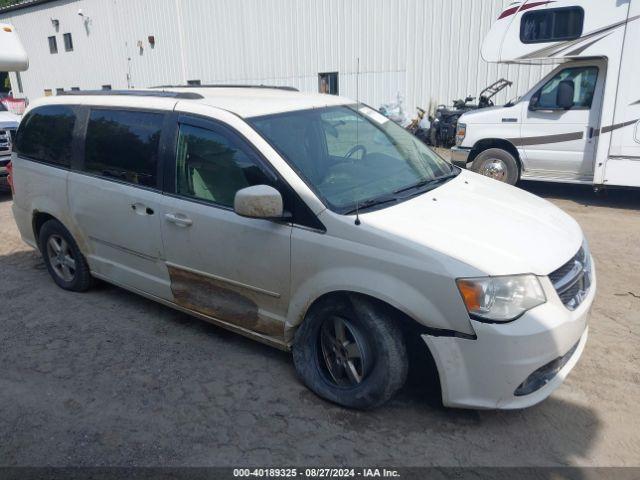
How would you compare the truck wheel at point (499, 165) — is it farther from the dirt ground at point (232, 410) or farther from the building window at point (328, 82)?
the building window at point (328, 82)

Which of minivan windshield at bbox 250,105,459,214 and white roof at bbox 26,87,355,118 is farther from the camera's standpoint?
white roof at bbox 26,87,355,118

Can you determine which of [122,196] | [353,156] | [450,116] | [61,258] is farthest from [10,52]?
[450,116]

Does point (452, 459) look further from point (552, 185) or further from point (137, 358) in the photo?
point (552, 185)

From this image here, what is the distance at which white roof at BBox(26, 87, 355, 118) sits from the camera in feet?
11.9

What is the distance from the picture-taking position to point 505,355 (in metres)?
2.64

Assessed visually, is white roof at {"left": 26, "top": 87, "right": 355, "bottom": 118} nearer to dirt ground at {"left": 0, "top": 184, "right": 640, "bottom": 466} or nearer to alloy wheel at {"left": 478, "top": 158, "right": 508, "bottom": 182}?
dirt ground at {"left": 0, "top": 184, "right": 640, "bottom": 466}

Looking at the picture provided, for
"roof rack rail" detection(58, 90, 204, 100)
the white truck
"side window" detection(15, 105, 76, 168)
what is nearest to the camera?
"roof rack rail" detection(58, 90, 204, 100)

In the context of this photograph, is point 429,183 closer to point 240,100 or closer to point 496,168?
point 240,100

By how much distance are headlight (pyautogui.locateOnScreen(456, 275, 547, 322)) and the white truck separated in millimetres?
9321

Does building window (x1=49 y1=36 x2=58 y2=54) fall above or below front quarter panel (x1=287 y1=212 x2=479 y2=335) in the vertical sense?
above

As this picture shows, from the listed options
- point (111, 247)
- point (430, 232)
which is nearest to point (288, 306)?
point (430, 232)

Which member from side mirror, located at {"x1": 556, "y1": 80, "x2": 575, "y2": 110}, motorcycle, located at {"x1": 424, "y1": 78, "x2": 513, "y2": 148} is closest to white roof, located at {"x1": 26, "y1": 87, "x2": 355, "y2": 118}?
side mirror, located at {"x1": 556, "y1": 80, "x2": 575, "y2": 110}

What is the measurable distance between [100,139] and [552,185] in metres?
8.07

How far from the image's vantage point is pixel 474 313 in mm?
2648
